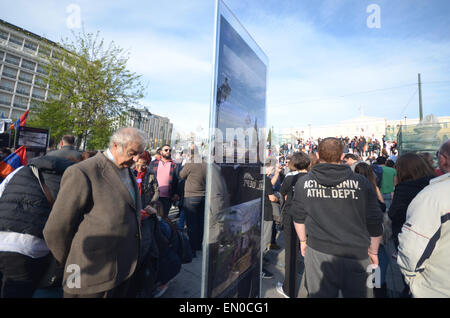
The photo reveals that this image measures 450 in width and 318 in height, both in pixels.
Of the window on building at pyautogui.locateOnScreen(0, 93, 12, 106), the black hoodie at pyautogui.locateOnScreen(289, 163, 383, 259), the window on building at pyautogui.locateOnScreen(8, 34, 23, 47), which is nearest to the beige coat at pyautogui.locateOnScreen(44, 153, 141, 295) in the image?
the black hoodie at pyautogui.locateOnScreen(289, 163, 383, 259)

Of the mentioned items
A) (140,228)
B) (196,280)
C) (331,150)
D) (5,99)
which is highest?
(5,99)

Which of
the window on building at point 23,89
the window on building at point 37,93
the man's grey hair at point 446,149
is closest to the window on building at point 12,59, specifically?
the window on building at point 23,89

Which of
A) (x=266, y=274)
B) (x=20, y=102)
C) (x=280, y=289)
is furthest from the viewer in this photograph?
(x=20, y=102)

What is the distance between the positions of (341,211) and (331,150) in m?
0.56

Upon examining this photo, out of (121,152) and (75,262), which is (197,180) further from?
(75,262)

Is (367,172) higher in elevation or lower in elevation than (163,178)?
higher

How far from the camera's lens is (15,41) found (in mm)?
57125

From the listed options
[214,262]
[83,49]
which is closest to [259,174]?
[214,262]

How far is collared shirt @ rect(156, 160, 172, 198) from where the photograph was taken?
447 centimetres

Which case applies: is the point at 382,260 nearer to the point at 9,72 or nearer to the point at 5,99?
the point at 5,99

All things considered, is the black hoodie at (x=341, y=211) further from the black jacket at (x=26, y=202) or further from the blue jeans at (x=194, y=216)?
the black jacket at (x=26, y=202)

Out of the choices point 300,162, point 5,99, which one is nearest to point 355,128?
point 300,162

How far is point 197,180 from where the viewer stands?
3.89 metres

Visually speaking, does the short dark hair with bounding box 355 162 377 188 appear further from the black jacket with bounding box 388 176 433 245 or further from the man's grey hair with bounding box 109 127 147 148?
the man's grey hair with bounding box 109 127 147 148
